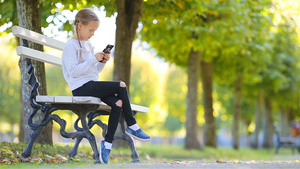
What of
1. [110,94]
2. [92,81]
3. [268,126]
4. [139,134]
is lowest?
[139,134]

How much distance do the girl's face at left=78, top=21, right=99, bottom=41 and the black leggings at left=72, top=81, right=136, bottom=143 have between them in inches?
26.1

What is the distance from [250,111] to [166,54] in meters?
18.7

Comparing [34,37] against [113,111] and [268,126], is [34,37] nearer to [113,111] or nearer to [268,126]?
[113,111]

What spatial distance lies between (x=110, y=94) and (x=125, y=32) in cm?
470

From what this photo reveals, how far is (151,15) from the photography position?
10789 millimetres

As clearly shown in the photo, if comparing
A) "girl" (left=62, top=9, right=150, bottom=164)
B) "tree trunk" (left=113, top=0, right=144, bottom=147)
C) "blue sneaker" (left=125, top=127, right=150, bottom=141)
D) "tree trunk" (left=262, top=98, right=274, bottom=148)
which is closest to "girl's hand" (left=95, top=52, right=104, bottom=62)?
"girl" (left=62, top=9, right=150, bottom=164)

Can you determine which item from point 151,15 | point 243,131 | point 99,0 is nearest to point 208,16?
point 151,15

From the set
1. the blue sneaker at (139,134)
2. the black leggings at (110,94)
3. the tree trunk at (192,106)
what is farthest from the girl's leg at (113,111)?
the tree trunk at (192,106)

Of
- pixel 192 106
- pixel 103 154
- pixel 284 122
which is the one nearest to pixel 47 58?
pixel 103 154

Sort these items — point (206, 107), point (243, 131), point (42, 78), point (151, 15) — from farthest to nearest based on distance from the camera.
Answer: point (243, 131) < point (206, 107) < point (151, 15) < point (42, 78)

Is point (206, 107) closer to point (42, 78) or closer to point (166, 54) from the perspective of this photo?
point (166, 54)

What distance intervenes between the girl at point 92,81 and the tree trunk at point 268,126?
2387 centimetres

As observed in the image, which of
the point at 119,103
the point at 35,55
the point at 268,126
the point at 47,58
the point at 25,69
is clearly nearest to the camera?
the point at 119,103

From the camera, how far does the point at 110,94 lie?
5.73m
